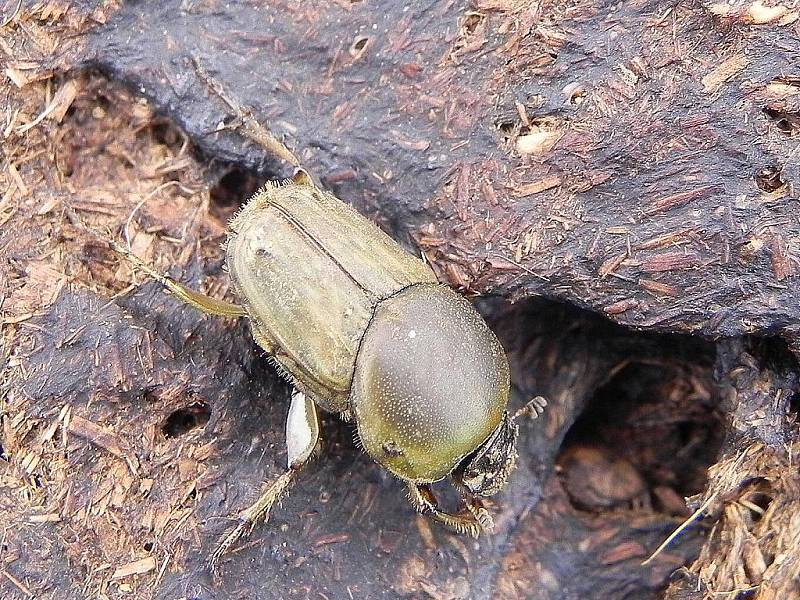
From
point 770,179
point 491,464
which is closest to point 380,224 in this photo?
point 491,464

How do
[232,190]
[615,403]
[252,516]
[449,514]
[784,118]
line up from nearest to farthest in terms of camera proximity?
[784,118] < [252,516] < [449,514] < [232,190] < [615,403]

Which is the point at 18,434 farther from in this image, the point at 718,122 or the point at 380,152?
the point at 718,122

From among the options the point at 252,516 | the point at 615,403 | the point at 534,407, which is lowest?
the point at 615,403

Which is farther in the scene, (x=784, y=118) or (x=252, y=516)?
(x=252, y=516)

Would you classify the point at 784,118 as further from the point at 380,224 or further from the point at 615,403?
the point at 615,403

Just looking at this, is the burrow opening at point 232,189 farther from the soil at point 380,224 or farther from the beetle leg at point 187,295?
the beetle leg at point 187,295

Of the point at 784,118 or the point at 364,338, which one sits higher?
the point at 784,118

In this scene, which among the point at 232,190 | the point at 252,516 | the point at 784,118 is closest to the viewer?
the point at 784,118

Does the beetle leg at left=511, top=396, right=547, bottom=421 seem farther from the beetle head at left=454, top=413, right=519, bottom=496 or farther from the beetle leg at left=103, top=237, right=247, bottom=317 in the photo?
the beetle leg at left=103, top=237, right=247, bottom=317
